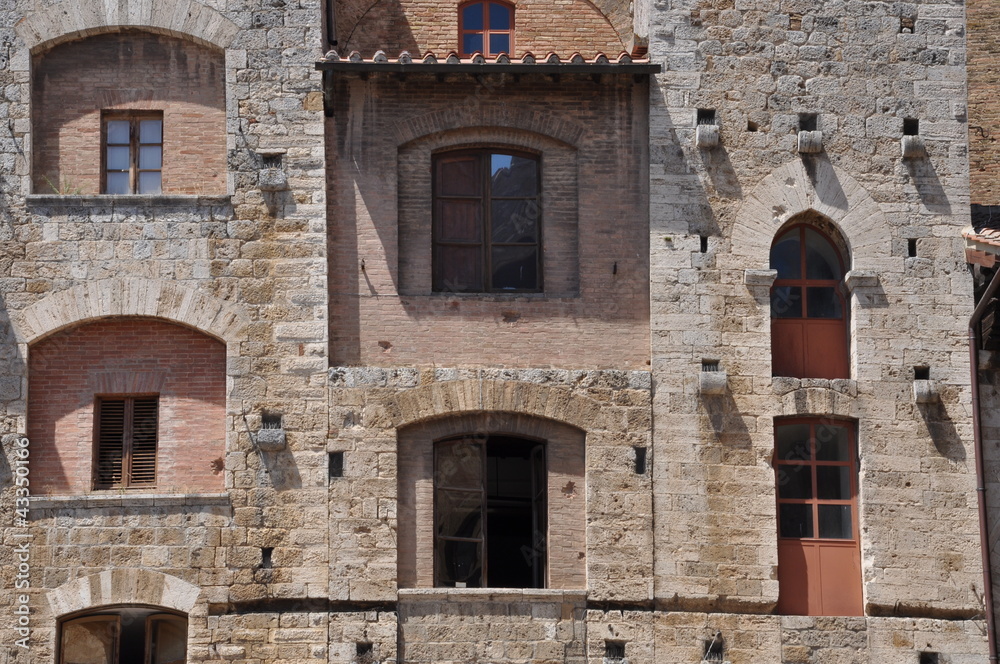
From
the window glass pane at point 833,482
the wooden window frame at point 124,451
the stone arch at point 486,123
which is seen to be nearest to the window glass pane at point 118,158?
the wooden window frame at point 124,451

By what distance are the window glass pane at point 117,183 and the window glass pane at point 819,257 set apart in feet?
26.1

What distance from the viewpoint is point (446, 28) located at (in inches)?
648

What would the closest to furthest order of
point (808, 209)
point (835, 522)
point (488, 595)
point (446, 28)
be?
point (488, 595), point (835, 522), point (808, 209), point (446, 28)

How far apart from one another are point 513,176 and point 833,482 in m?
5.07

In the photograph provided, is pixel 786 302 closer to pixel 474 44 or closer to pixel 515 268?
pixel 515 268

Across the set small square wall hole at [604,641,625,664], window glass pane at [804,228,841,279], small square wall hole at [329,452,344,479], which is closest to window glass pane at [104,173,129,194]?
small square wall hole at [329,452,344,479]

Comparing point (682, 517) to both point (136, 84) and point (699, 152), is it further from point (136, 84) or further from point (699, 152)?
point (136, 84)

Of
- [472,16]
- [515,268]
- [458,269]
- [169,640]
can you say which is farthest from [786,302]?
[169,640]

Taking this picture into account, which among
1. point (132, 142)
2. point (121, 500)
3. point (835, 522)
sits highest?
point (132, 142)

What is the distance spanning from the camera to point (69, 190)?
602 inches

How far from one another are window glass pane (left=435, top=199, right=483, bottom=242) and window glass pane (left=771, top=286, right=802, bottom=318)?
3507 millimetres

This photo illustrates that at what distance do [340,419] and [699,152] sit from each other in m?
5.12

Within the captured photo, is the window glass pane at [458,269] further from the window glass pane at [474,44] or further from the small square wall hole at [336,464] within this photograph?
the window glass pane at [474,44]

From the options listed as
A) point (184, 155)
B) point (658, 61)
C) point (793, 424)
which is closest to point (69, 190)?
point (184, 155)
